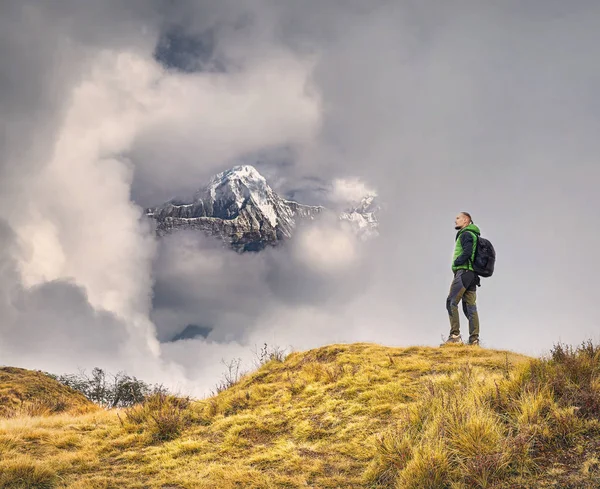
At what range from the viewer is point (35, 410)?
1146 centimetres

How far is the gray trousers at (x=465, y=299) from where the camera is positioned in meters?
10.7

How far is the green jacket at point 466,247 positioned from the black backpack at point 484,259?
0.41 ft

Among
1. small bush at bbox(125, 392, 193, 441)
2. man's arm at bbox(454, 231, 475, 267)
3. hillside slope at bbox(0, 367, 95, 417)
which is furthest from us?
hillside slope at bbox(0, 367, 95, 417)

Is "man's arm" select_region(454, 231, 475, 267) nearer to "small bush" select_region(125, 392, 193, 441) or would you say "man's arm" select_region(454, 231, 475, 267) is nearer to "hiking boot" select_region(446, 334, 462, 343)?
"hiking boot" select_region(446, 334, 462, 343)

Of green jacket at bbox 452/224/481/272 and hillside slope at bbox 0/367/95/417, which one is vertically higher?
green jacket at bbox 452/224/481/272

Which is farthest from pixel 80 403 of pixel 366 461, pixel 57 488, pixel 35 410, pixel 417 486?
pixel 417 486

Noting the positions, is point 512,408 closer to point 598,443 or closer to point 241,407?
point 598,443

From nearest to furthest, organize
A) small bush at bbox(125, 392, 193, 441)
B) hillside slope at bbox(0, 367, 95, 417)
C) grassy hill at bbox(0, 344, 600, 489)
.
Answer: grassy hill at bbox(0, 344, 600, 489) < small bush at bbox(125, 392, 193, 441) < hillside slope at bbox(0, 367, 95, 417)

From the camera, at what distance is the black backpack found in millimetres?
10688

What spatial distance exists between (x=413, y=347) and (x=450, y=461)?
622cm

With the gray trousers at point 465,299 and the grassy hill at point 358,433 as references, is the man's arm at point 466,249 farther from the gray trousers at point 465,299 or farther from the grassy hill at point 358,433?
the grassy hill at point 358,433

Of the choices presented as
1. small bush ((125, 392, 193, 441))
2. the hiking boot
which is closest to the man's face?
the hiking boot

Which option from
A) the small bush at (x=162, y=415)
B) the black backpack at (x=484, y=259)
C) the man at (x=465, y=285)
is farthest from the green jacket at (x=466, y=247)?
the small bush at (x=162, y=415)

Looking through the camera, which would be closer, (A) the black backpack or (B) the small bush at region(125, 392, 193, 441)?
(B) the small bush at region(125, 392, 193, 441)
